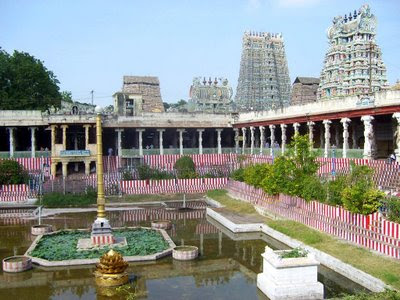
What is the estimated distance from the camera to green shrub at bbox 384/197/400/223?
1677cm

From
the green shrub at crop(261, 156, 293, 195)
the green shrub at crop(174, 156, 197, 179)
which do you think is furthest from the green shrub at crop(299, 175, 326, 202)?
the green shrub at crop(174, 156, 197, 179)

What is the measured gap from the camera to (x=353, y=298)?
9930mm

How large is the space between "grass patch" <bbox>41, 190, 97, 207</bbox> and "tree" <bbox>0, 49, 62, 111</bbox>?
77.6 feet

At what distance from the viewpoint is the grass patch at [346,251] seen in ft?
46.7

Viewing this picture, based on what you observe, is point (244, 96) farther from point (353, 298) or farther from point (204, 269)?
point (353, 298)

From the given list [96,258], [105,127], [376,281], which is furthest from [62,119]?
[376,281]

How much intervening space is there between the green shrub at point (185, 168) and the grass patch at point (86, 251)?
14.6m

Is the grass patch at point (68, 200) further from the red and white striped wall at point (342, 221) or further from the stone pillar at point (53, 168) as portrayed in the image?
the red and white striped wall at point (342, 221)

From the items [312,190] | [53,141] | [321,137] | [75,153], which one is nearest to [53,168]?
[75,153]

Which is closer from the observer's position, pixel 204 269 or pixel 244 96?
pixel 204 269

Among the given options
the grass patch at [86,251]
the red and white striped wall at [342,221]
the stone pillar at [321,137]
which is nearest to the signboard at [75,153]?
the grass patch at [86,251]

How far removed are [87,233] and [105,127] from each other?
79.0 feet

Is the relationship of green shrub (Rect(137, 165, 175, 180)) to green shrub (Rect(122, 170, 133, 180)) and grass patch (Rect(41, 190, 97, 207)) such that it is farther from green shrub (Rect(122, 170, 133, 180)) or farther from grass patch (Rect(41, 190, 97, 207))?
grass patch (Rect(41, 190, 97, 207))

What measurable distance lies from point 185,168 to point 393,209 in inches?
934
